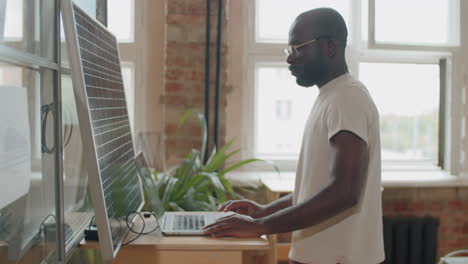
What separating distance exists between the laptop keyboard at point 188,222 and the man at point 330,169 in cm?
15

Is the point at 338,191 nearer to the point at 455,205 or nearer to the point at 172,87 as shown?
the point at 172,87

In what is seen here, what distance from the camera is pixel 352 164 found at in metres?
1.42

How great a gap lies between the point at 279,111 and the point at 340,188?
84.1 inches

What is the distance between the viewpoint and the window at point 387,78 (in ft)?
11.2

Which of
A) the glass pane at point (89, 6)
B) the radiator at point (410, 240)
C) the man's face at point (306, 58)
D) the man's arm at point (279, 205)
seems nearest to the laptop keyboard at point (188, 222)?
the man's arm at point (279, 205)

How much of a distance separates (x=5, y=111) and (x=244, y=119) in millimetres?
2343

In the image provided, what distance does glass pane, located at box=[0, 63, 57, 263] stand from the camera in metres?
1.17

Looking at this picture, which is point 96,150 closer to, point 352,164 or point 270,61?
point 352,164

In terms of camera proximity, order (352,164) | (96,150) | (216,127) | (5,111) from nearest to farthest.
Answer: (5,111)
(96,150)
(352,164)
(216,127)

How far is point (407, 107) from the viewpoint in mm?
3654

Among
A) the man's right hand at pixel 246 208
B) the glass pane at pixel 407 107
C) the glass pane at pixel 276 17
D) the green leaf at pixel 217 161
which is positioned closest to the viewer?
the man's right hand at pixel 246 208

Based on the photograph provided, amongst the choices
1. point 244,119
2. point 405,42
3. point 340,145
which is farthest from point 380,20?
point 340,145

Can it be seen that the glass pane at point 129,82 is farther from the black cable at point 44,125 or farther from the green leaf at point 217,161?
the black cable at point 44,125

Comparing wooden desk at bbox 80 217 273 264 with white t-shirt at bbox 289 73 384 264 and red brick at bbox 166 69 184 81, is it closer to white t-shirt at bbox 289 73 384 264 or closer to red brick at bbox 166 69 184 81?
white t-shirt at bbox 289 73 384 264
